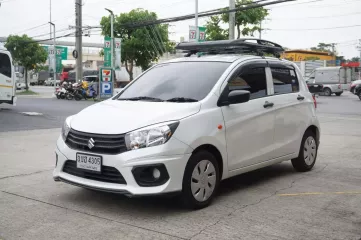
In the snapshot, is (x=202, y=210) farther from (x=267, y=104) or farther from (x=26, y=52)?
(x=26, y=52)

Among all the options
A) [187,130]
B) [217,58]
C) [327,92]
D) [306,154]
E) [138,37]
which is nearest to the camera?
[187,130]

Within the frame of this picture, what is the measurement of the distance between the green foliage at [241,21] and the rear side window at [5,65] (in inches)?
762

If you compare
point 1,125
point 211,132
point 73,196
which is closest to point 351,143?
point 211,132

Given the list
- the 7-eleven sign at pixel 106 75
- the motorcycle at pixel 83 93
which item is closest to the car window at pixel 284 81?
the 7-eleven sign at pixel 106 75

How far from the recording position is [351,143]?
10.4 metres

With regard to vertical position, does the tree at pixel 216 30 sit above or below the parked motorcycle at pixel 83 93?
above

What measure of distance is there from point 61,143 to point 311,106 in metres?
3.98

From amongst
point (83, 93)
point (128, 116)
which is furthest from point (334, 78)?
point (128, 116)

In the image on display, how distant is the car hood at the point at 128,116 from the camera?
4.67 meters

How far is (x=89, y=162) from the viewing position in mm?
4723

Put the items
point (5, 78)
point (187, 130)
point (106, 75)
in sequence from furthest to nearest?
point (106, 75) < point (5, 78) < point (187, 130)

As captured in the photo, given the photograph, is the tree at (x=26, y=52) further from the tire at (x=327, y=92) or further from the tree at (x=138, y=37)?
the tire at (x=327, y=92)

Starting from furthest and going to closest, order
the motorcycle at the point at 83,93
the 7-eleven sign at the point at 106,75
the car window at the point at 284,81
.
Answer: the motorcycle at the point at 83,93
the 7-eleven sign at the point at 106,75
the car window at the point at 284,81

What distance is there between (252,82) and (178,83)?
3.37 feet
